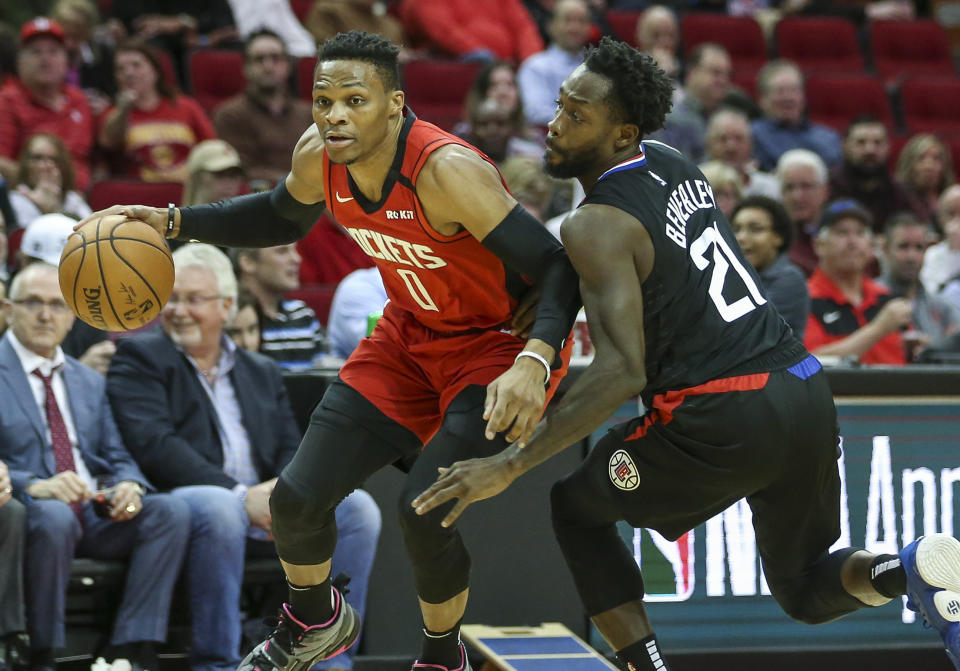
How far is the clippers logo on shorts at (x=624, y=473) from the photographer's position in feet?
13.0

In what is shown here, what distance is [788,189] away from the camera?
8453mm

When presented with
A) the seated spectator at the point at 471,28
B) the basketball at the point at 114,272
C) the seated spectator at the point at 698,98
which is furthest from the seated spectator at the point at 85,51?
the basketball at the point at 114,272

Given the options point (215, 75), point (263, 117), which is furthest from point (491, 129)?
point (215, 75)

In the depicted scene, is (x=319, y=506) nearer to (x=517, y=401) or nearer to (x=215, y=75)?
(x=517, y=401)

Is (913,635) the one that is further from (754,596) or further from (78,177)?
(78,177)

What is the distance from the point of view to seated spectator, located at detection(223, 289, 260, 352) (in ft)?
20.3

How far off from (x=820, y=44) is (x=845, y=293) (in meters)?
5.37

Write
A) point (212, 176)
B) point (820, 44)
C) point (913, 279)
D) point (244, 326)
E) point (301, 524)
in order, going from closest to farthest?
point (301, 524) < point (244, 326) < point (212, 176) < point (913, 279) < point (820, 44)

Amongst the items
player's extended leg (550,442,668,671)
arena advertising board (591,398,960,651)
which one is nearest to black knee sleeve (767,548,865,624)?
player's extended leg (550,442,668,671)

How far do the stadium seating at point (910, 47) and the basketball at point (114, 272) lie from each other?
947 cm

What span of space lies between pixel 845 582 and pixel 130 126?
5.83m

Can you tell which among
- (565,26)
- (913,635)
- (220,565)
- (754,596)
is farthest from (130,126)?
(913,635)

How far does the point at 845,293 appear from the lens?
23.7ft

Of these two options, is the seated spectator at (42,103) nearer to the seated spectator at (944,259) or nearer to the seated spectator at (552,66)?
the seated spectator at (552,66)
